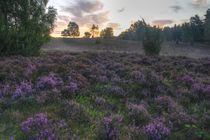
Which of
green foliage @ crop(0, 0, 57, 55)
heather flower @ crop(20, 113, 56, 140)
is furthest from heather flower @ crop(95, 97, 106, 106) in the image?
green foliage @ crop(0, 0, 57, 55)

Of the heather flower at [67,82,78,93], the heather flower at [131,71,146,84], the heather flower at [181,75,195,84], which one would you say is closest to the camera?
the heather flower at [67,82,78,93]

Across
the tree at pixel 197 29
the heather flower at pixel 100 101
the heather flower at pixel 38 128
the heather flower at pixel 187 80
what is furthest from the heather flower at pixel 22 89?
the tree at pixel 197 29

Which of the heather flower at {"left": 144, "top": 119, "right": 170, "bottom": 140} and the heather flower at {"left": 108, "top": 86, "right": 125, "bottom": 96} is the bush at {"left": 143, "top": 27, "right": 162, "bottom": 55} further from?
the heather flower at {"left": 144, "top": 119, "right": 170, "bottom": 140}

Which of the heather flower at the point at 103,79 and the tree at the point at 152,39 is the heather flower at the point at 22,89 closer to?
the heather flower at the point at 103,79

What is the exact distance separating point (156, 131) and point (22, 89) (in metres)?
5.57

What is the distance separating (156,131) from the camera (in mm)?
7387

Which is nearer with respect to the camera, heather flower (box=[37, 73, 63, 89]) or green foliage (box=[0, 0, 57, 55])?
heather flower (box=[37, 73, 63, 89])

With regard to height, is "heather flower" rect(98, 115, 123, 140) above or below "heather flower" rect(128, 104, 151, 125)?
above

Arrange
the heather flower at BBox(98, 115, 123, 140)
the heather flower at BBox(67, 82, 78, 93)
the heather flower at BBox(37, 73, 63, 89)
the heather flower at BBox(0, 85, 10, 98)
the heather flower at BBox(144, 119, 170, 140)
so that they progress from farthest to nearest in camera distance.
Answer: the heather flower at BBox(37, 73, 63, 89)
the heather flower at BBox(67, 82, 78, 93)
the heather flower at BBox(0, 85, 10, 98)
the heather flower at BBox(144, 119, 170, 140)
the heather flower at BBox(98, 115, 123, 140)

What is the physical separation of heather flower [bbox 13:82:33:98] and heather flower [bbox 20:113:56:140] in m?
2.51

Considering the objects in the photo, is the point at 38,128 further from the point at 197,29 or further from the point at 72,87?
the point at 197,29

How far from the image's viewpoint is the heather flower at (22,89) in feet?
33.8

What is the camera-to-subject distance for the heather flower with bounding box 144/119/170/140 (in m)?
7.24

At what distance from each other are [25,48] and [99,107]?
12264mm
